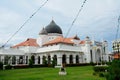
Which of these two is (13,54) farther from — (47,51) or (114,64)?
(114,64)

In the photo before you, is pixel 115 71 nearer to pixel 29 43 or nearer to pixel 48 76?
pixel 48 76

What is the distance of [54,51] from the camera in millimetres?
47812

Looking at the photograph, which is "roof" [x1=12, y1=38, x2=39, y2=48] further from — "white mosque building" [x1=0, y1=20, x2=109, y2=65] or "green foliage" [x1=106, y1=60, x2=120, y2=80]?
"green foliage" [x1=106, y1=60, x2=120, y2=80]

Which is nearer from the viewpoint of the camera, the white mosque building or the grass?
the grass

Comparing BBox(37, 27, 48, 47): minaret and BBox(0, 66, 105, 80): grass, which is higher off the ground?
BBox(37, 27, 48, 47): minaret

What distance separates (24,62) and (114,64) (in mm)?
42456

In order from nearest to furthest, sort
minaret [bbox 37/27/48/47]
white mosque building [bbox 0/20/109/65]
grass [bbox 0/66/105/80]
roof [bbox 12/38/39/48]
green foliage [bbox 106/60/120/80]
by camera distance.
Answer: green foliage [bbox 106/60/120/80]
grass [bbox 0/66/105/80]
white mosque building [bbox 0/20/109/65]
roof [bbox 12/38/39/48]
minaret [bbox 37/27/48/47]

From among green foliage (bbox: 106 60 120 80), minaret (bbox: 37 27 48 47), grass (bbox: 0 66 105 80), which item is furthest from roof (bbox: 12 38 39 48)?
green foliage (bbox: 106 60 120 80)

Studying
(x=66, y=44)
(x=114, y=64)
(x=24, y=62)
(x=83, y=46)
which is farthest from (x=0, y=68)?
(x=114, y=64)

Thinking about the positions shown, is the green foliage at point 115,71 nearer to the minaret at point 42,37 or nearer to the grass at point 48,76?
the grass at point 48,76

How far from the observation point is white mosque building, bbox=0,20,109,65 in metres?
47.5

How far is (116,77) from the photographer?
9.46 m

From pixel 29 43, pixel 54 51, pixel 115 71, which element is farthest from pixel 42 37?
pixel 115 71

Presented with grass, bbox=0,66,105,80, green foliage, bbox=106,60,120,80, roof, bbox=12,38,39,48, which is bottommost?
grass, bbox=0,66,105,80
